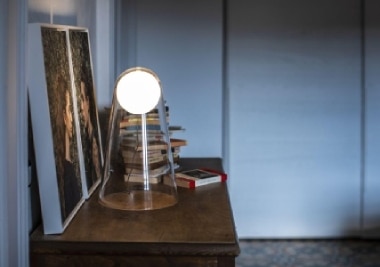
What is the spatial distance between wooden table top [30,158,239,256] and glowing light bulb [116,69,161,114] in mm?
277

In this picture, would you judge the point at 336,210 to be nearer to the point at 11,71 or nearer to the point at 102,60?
the point at 102,60

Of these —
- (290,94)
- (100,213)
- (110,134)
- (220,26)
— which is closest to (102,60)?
(110,134)

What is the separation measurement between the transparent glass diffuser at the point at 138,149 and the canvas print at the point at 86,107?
5 cm

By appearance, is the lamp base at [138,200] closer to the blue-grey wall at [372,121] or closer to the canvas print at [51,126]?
the canvas print at [51,126]

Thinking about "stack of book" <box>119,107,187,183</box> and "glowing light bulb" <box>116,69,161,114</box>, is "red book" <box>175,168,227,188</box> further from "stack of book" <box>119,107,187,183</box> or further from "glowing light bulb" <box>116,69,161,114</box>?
"glowing light bulb" <box>116,69,161,114</box>

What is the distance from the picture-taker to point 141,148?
163 cm

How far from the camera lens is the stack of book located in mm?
1575

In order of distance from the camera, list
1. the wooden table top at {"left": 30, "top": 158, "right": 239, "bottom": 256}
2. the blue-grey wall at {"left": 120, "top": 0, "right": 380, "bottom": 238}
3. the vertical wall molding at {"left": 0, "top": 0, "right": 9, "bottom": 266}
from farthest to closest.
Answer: the blue-grey wall at {"left": 120, "top": 0, "right": 380, "bottom": 238}, the wooden table top at {"left": 30, "top": 158, "right": 239, "bottom": 256}, the vertical wall molding at {"left": 0, "top": 0, "right": 9, "bottom": 266}

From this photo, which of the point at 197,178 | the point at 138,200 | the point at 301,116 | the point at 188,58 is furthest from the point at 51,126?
the point at 301,116

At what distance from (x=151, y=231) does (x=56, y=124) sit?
32cm

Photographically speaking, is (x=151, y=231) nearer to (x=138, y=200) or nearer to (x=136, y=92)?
(x=138, y=200)

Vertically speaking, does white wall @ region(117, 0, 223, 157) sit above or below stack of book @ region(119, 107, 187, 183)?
above

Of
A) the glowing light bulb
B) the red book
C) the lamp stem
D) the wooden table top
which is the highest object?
the glowing light bulb

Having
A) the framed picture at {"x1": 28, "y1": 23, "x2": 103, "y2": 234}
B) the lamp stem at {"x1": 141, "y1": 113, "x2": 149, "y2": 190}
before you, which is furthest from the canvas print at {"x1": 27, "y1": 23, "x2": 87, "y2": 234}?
the lamp stem at {"x1": 141, "y1": 113, "x2": 149, "y2": 190}
